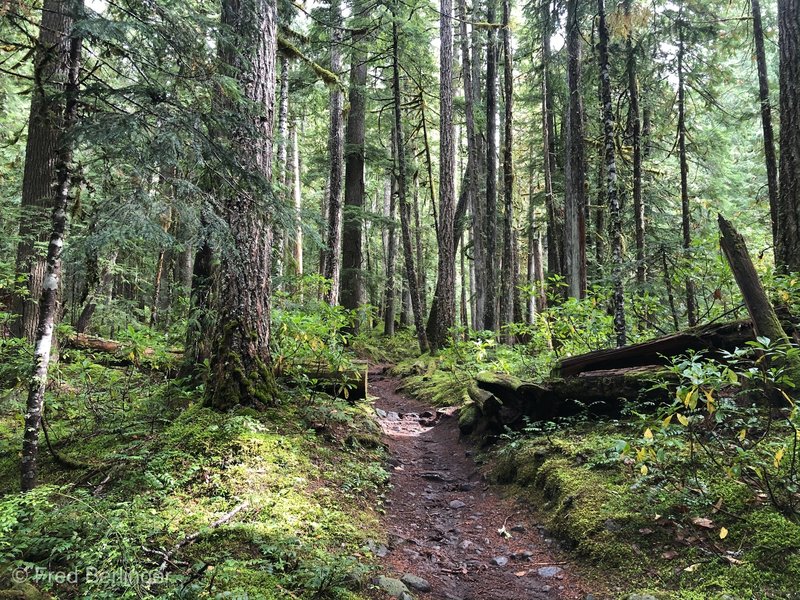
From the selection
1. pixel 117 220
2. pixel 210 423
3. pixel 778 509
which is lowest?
pixel 778 509

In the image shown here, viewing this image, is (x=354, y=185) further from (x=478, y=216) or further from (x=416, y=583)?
(x=416, y=583)

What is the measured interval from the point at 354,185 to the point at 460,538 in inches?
575

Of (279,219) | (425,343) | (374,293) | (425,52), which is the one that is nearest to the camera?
(279,219)

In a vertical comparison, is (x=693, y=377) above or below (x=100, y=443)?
above

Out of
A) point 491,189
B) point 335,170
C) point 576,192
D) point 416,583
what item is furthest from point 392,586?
point 491,189

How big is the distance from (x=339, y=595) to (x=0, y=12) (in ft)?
16.2

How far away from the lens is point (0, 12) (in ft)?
11.2

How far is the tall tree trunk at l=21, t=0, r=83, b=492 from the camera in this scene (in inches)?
139

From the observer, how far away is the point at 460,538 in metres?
4.60

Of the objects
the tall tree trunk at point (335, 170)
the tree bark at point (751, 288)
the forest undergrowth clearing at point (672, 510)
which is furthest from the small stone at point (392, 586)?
the tall tree trunk at point (335, 170)

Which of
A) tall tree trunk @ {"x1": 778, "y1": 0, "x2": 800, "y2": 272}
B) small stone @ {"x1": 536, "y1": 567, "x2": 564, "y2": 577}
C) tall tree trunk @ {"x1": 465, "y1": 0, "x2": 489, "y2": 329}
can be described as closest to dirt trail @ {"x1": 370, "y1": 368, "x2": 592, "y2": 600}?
small stone @ {"x1": 536, "y1": 567, "x2": 564, "y2": 577}

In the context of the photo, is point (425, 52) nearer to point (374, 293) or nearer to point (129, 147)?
point (374, 293)

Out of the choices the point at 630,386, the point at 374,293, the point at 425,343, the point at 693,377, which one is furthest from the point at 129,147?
the point at 374,293

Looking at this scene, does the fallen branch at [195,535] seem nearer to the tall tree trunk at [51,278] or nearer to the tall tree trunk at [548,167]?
the tall tree trunk at [51,278]
